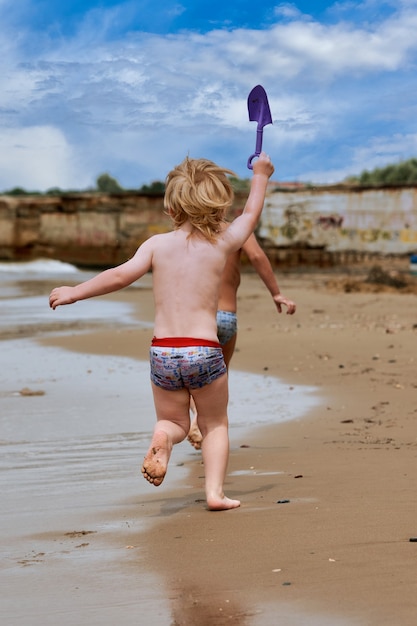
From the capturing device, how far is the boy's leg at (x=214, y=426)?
4.34m

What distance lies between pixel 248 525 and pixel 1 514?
1179 mm

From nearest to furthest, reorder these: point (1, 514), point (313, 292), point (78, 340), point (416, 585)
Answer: point (416, 585) → point (1, 514) → point (78, 340) → point (313, 292)

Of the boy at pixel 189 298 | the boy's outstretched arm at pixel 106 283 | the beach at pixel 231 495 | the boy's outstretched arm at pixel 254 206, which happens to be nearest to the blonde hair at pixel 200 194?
the boy at pixel 189 298

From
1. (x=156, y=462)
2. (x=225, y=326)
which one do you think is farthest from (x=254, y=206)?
(x=225, y=326)

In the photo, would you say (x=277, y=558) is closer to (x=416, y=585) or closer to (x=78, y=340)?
(x=416, y=585)

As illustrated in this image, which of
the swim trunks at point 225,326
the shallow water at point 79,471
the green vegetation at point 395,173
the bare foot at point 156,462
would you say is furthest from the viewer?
the green vegetation at point 395,173

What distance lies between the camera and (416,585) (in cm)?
288

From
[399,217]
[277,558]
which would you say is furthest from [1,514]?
[399,217]

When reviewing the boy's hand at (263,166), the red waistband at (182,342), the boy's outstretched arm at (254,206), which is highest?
the boy's hand at (263,166)

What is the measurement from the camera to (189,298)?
14.1 feet

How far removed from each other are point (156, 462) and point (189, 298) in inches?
28.1

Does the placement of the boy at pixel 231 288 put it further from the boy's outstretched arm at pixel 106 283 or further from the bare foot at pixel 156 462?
the bare foot at pixel 156 462

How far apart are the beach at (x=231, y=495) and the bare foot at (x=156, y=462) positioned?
176 mm

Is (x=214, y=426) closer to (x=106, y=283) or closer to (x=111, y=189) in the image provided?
(x=106, y=283)
